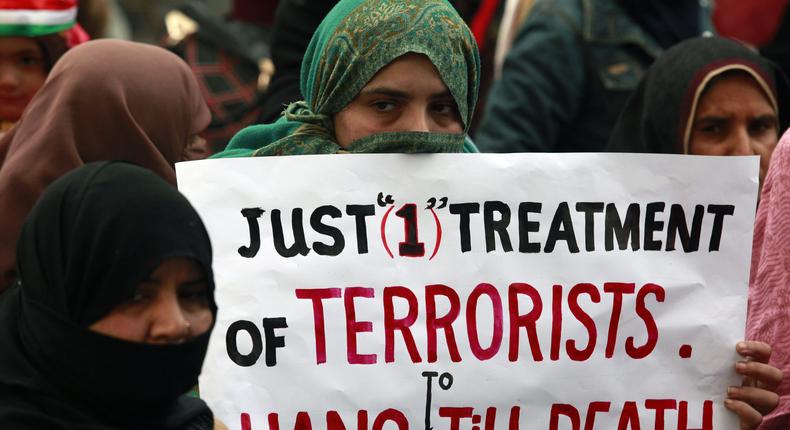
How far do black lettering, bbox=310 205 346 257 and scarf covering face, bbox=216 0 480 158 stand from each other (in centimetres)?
23

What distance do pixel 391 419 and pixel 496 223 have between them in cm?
56

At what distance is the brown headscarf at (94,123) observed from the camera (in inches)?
164

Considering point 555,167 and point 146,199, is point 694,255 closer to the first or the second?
point 555,167

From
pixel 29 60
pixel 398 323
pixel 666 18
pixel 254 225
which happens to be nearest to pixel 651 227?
pixel 398 323

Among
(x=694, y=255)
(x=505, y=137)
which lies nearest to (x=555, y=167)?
(x=694, y=255)

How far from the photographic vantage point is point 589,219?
410 centimetres

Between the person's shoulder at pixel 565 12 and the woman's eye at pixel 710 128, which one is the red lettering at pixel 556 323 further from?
the person's shoulder at pixel 565 12

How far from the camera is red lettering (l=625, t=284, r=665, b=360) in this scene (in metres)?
4.06

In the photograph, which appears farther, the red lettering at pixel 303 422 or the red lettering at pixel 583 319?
the red lettering at pixel 583 319

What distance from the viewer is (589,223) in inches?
161

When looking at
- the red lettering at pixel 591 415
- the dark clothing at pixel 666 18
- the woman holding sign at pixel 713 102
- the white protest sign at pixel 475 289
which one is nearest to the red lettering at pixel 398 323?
the white protest sign at pixel 475 289

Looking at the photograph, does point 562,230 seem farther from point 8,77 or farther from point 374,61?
point 8,77

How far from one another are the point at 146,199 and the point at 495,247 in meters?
1.04

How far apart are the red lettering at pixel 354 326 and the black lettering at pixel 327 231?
0.11 metres
